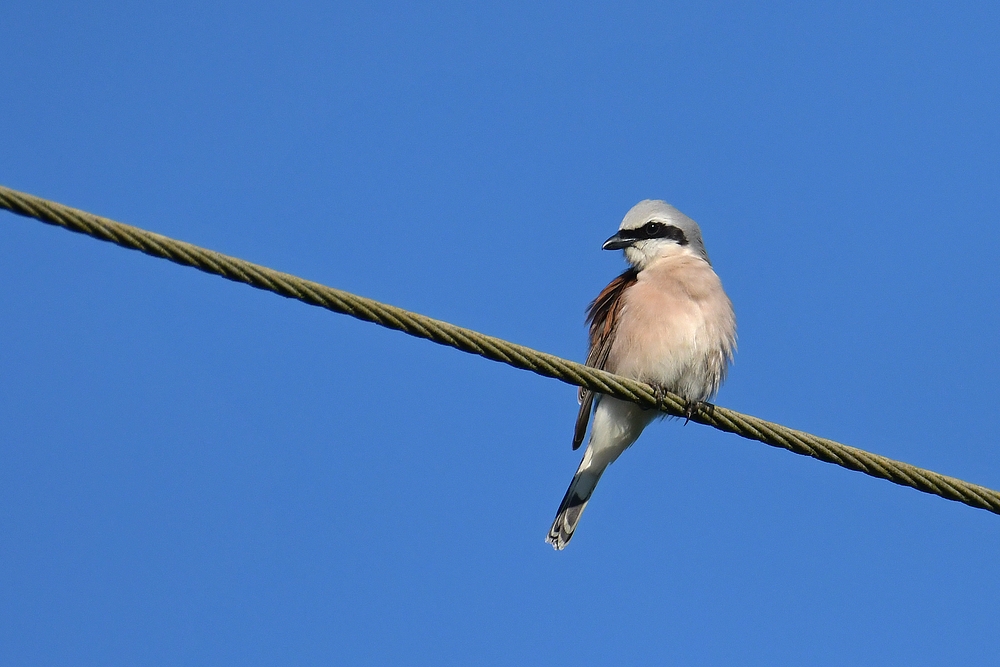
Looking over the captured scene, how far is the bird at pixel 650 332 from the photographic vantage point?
20.6 ft

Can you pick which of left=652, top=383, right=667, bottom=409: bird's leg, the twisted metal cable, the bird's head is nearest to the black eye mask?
the bird's head

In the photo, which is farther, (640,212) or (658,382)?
(640,212)

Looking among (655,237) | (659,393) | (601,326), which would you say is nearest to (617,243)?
(655,237)

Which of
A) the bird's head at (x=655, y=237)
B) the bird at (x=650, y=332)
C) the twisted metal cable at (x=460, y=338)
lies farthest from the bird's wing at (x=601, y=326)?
the twisted metal cable at (x=460, y=338)

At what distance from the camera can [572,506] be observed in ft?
23.5

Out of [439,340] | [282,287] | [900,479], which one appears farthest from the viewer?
[900,479]

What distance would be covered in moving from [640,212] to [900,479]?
3.55 metres

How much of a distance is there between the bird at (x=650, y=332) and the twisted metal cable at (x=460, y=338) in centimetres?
126

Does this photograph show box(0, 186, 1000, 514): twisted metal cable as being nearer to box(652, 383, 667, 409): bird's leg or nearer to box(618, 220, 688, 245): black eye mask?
box(652, 383, 667, 409): bird's leg

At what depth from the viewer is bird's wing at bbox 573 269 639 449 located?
22.4 feet

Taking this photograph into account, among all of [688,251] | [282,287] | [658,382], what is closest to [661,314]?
[658,382]

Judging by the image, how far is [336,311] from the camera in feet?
12.1

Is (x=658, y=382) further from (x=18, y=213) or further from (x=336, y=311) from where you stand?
(x=18, y=213)

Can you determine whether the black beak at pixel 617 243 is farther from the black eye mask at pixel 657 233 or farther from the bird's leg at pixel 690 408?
the bird's leg at pixel 690 408
